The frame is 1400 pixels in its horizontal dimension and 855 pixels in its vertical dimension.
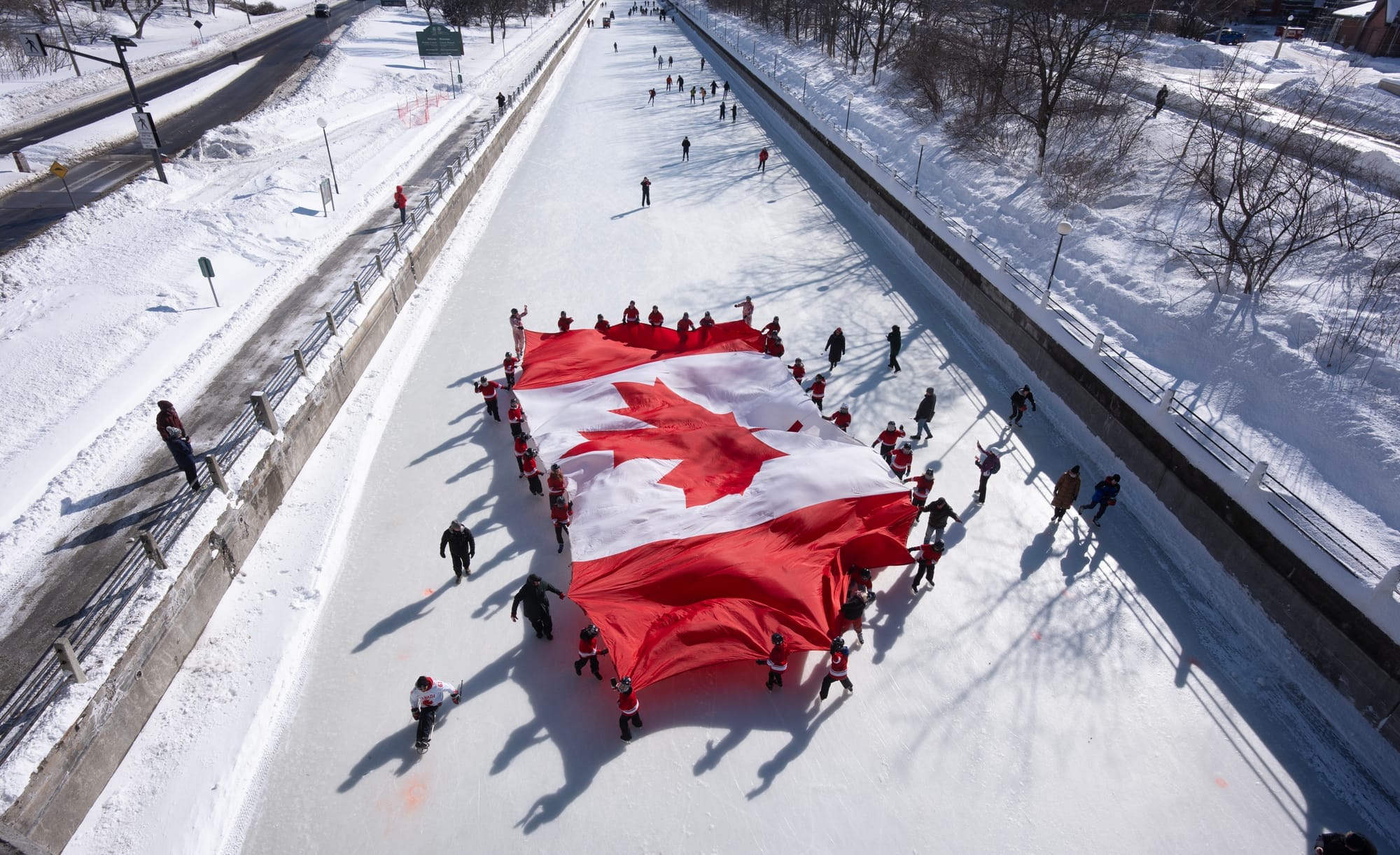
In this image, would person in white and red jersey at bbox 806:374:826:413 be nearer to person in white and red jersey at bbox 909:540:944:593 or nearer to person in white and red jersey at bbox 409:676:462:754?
person in white and red jersey at bbox 909:540:944:593

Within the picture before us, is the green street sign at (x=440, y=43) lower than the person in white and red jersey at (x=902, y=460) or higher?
higher

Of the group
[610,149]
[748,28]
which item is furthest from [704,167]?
[748,28]

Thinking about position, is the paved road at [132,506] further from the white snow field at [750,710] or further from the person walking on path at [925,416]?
the person walking on path at [925,416]

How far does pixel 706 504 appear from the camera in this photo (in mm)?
10250

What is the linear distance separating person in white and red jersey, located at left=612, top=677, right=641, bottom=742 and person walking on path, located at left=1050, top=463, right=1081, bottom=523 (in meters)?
7.60

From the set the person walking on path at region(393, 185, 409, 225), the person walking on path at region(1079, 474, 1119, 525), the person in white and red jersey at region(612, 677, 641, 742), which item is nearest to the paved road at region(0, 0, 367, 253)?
the person walking on path at region(393, 185, 409, 225)

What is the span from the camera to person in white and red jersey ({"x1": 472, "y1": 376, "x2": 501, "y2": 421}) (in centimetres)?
1346

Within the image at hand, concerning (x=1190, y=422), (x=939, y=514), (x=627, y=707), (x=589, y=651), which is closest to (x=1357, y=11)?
(x=1190, y=422)

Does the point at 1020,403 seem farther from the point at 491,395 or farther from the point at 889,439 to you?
the point at 491,395

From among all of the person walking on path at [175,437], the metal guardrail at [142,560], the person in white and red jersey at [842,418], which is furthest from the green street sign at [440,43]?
the person in white and red jersey at [842,418]

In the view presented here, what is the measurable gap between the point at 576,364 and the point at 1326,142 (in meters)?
25.3

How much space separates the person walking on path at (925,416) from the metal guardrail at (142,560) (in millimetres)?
11637

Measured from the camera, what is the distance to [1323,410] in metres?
12.5

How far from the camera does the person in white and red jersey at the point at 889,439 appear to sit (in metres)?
12.1
